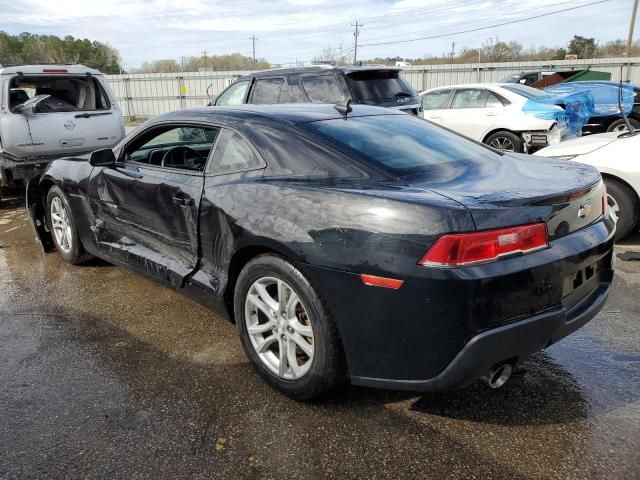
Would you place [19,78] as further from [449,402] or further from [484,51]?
[484,51]

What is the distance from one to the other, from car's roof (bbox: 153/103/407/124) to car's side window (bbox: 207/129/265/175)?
137 mm

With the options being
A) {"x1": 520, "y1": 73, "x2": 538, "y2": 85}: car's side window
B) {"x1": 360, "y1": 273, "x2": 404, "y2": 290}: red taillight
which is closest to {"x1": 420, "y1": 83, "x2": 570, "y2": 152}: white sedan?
{"x1": 360, "y1": 273, "x2": 404, "y2": 290}: red taillight

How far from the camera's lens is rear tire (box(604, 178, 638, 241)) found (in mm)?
4941

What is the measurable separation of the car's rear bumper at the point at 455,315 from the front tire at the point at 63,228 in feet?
10.2

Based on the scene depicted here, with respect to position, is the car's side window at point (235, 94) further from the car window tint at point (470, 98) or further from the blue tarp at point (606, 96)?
the blue tarp at point (606, 96)

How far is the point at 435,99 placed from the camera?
10.6 metres

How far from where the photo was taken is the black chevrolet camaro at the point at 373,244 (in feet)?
7.01

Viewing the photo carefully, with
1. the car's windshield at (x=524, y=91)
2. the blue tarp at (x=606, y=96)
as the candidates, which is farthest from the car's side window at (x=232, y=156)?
the blue tarp at (x=606, y=96)

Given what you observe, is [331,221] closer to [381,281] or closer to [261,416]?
[381,281]

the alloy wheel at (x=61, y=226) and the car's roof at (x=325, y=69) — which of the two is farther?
the car's roof at (x=325, y=69)

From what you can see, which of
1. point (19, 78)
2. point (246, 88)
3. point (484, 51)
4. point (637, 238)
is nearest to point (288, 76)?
point (246, 88)

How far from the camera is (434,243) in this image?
211 centimetres

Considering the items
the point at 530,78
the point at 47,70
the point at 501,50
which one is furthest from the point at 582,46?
the point at 47,70

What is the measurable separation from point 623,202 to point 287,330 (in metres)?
3.85
